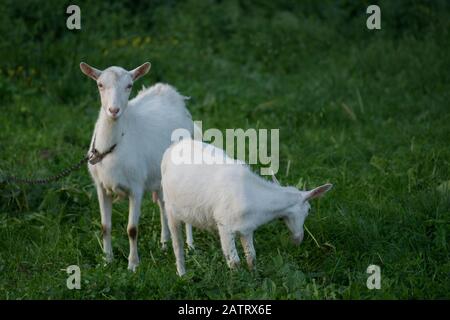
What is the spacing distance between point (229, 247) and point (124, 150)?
1.35 meters

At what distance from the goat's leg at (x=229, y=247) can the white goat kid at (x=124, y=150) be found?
1.05 metres

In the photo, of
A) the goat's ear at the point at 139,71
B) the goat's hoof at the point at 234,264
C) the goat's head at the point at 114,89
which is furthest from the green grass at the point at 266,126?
the goat's ear at the point at 139,71

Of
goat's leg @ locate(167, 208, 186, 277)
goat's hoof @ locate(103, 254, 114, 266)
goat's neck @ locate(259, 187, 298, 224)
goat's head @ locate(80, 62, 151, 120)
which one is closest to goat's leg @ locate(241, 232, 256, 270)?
goat's neck @ locate(259, 187, 298, 224)

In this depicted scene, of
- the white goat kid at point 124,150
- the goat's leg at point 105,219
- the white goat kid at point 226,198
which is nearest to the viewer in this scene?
the white goat kid at point 226,198

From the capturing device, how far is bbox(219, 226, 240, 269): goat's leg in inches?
222

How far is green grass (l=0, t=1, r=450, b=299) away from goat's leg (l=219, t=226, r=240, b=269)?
0.26 ft

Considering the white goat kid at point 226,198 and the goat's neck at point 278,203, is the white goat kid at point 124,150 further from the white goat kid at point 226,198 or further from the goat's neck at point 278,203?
the goat's neck at point 278,203

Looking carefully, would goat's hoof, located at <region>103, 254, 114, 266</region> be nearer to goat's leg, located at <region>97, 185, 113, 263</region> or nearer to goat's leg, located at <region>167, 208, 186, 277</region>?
goat's leg, located at <region>97, 185, 113, 263</region>

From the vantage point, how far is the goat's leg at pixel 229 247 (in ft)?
18.5

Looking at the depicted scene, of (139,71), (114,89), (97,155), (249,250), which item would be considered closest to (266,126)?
(139,71)

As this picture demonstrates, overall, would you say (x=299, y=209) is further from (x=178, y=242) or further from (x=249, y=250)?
(x=178, y=242)

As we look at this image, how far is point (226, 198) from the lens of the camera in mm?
5613

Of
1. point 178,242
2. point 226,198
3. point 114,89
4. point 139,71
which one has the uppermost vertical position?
point 139,71

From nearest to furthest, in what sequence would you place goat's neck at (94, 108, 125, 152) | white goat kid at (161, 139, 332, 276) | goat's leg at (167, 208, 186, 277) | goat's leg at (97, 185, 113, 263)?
white goat kid at (161, 139, 332, 276), goat's leg at (167, 208, 186, 277), goat's neck at (94, 108, 125, 152), goat's leg at (97, 185, 113, 263)
